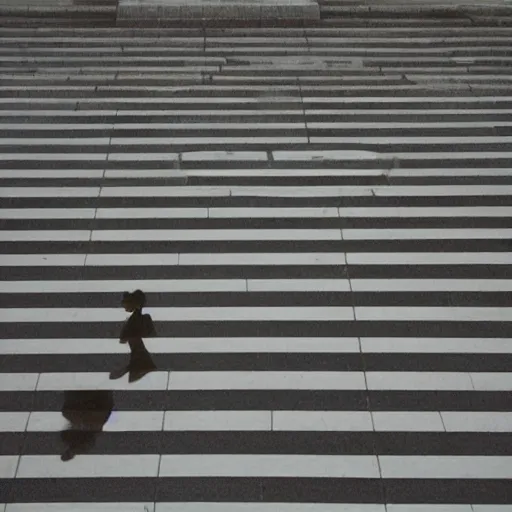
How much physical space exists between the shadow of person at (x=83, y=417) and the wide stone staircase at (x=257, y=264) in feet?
0.06

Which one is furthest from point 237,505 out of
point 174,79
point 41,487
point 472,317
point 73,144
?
point 174,79

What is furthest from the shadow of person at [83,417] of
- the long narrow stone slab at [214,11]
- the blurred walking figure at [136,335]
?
the long narrow stone slab at [214,11]

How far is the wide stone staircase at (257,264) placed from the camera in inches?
177

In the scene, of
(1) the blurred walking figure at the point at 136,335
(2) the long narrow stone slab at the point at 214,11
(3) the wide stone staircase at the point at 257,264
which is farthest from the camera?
(2) the long narrow stone slab at the point at 214,11

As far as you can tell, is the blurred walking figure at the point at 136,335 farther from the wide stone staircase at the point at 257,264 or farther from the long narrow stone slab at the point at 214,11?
the long narrow stone slab at the point at 214,11

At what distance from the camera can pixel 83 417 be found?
4.73 meters

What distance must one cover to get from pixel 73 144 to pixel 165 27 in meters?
2.97

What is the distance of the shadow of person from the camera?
15.0ft

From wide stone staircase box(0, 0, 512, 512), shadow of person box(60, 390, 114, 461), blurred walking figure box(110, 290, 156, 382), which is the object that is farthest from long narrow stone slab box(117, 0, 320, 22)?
shadow of person box(60, 390, 114, 461)

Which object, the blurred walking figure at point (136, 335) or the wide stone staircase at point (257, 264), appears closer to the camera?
the wide stone staircase at point (257, 264)

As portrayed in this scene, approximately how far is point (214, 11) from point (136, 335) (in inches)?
227

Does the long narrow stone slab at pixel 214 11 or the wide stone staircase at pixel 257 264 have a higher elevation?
the long narrow stone slab at pixel 214 11

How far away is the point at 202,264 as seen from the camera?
5844 millimetres

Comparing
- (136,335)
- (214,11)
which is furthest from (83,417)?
(214,11)
